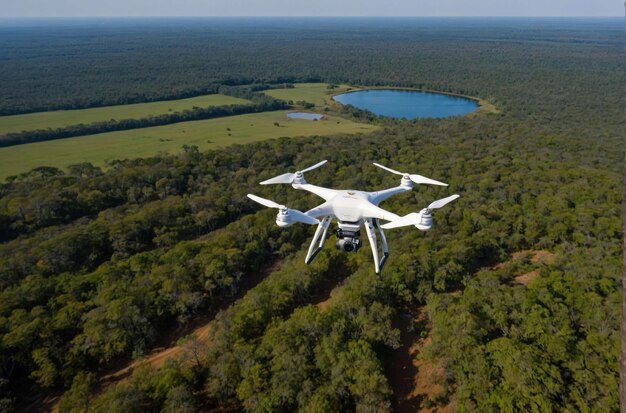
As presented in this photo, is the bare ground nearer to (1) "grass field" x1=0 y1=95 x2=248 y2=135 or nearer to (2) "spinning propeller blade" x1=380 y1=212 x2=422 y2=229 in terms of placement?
(2) "spinning propeller blade" x1=380 y1=212 x2=422 y2=229

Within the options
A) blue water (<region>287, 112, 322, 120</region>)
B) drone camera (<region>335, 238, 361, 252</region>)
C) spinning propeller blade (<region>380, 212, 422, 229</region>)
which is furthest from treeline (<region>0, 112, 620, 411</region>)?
blue water (<region>287, 112, 322, 120</region>)

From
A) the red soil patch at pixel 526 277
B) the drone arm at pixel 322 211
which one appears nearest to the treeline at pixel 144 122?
the red soil patch at pixel 526 277

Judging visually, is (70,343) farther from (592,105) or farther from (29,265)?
(592,105)

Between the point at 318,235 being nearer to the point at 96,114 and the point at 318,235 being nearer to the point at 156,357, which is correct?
the point at 156,357

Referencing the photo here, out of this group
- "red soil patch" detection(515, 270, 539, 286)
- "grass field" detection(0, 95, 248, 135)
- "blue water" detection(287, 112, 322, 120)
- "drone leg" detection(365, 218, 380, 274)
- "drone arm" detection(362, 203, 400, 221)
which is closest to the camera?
"drone arm" detection(362, 203, 400, 221)

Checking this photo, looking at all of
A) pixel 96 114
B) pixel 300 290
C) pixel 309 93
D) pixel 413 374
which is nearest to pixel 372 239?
pixel 413 374

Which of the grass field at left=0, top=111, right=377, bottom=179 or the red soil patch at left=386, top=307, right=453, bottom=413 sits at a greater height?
the red soil patch at left=386, top=307, right=453, bottom=413

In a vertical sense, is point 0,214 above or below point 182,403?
below

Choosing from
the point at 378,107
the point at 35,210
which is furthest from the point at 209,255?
the point at 378,107
